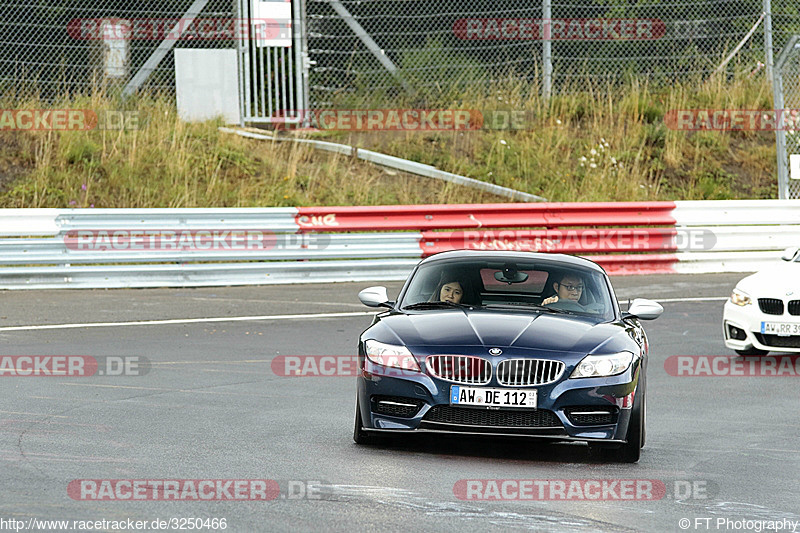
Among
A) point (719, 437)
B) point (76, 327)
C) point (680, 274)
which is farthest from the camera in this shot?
point (680, 274)

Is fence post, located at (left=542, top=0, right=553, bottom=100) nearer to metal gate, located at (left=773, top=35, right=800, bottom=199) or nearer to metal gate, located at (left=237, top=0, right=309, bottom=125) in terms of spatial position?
metal gate, located at (left=773, top=35, right=800, bottom=199)

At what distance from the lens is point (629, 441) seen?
7.86 meters

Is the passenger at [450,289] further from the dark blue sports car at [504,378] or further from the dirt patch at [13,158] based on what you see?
the dirt patch at [13,158]

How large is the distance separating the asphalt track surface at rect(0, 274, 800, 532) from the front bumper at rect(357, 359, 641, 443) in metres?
0.20

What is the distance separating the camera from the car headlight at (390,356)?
7766 mm

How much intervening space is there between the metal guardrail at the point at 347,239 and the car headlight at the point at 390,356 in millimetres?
9755

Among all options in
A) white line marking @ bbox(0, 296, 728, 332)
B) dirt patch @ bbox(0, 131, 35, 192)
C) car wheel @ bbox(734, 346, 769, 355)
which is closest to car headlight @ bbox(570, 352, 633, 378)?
car wheel @ bbox(734, 346, 769, 355)

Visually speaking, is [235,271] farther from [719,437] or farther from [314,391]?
[719,437]

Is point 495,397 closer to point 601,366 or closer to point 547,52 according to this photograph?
point 601,366

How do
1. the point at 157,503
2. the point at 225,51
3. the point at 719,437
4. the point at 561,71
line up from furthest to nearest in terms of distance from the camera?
the point at 561,71 < the point at 225,51 < the point at 719,437 < the point at 157,503

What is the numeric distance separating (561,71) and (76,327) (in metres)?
14.2

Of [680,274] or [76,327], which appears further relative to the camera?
[680,274]

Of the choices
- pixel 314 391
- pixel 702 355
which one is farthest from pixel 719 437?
pixel 702 355

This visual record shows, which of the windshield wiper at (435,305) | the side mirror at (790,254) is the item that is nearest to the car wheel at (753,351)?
the side mirror at (790,254)
